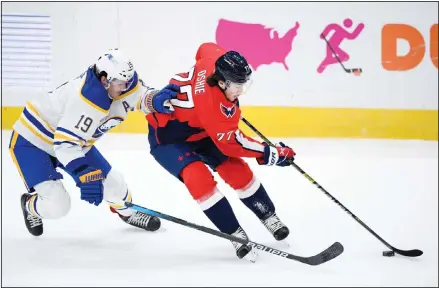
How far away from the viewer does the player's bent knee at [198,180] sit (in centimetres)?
309

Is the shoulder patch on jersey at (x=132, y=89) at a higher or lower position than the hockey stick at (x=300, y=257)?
higher

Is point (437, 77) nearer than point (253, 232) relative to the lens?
No

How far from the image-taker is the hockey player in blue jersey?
2.99 m

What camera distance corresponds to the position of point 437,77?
5.77 metres

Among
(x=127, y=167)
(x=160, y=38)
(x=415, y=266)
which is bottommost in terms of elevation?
(x=127, y=167)

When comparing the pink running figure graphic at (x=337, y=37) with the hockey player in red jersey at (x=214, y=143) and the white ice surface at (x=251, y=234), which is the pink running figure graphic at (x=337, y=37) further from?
the hockey player in red jersey at (x=214, y=143)

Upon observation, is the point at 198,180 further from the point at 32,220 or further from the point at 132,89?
the point at 32,220

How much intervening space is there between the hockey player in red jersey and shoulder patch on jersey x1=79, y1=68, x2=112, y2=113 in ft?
1.07

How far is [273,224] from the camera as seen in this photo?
3328mm

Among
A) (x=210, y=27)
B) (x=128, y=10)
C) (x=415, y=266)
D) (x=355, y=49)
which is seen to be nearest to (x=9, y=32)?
(x=128, y=10)

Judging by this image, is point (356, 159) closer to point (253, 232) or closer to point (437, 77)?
point (437, 77)

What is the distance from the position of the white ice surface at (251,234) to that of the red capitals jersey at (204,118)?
1.61 feet

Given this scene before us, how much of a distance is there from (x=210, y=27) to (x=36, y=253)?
2.99 metres

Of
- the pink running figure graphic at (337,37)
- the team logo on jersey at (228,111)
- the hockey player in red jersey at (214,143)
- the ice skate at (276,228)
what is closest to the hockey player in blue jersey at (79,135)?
the hockey player in red jersey at (214,143)
